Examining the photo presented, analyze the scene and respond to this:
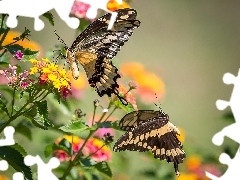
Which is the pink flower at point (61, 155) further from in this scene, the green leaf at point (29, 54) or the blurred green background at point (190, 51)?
the blurred green background at point (190, 51)

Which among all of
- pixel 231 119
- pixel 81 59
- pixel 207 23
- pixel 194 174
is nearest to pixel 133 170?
pixel 194 174

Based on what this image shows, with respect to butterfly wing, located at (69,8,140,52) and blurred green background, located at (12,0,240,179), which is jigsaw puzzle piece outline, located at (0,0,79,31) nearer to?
butterfly wing, located at (69,8,140,52)

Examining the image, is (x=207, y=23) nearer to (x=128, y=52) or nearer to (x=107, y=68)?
(x=128, y=52)

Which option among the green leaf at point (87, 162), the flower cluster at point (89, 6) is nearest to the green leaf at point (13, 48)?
the flower cluster at point (89, 6)

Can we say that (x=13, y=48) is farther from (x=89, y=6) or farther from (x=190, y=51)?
(x=190, y=51)

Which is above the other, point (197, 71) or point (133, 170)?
point (197, 71)

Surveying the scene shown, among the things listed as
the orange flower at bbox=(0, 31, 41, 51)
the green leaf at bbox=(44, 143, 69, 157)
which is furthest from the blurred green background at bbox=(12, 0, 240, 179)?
the green leaf at bbox=(44, 143, 69, 157)
